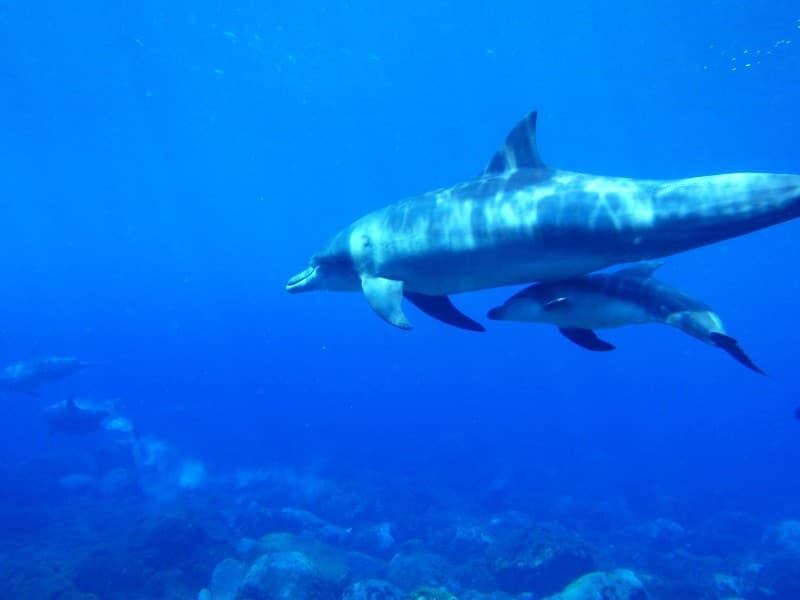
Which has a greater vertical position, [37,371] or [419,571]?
[37,371]

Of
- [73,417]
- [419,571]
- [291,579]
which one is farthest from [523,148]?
[73,417]

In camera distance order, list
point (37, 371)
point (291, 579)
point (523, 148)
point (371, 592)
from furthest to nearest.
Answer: point (37, 371) < point (291, 579) < point (371, 592) < point (523, 148)

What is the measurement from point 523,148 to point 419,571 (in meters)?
11.4

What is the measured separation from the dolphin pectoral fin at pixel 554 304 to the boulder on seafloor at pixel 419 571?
10.1 metres

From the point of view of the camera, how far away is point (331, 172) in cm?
6925

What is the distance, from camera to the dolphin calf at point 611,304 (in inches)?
189

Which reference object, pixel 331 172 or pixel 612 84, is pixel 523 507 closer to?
pixel 612 84

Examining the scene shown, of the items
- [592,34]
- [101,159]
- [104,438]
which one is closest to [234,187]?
[101,159]

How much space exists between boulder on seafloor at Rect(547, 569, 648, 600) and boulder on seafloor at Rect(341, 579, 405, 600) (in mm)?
2955

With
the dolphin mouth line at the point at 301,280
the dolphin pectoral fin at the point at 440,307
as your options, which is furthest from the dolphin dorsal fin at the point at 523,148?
the dolphin mouth line at the point at 301,280

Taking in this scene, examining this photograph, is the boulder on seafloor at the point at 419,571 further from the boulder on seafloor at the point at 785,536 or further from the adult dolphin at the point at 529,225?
the boulder on seafloor at the point at 785,536

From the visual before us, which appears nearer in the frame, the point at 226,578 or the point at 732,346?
the point at 732,346

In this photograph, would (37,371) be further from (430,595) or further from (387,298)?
(387,298)

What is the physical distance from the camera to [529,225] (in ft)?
16.1
